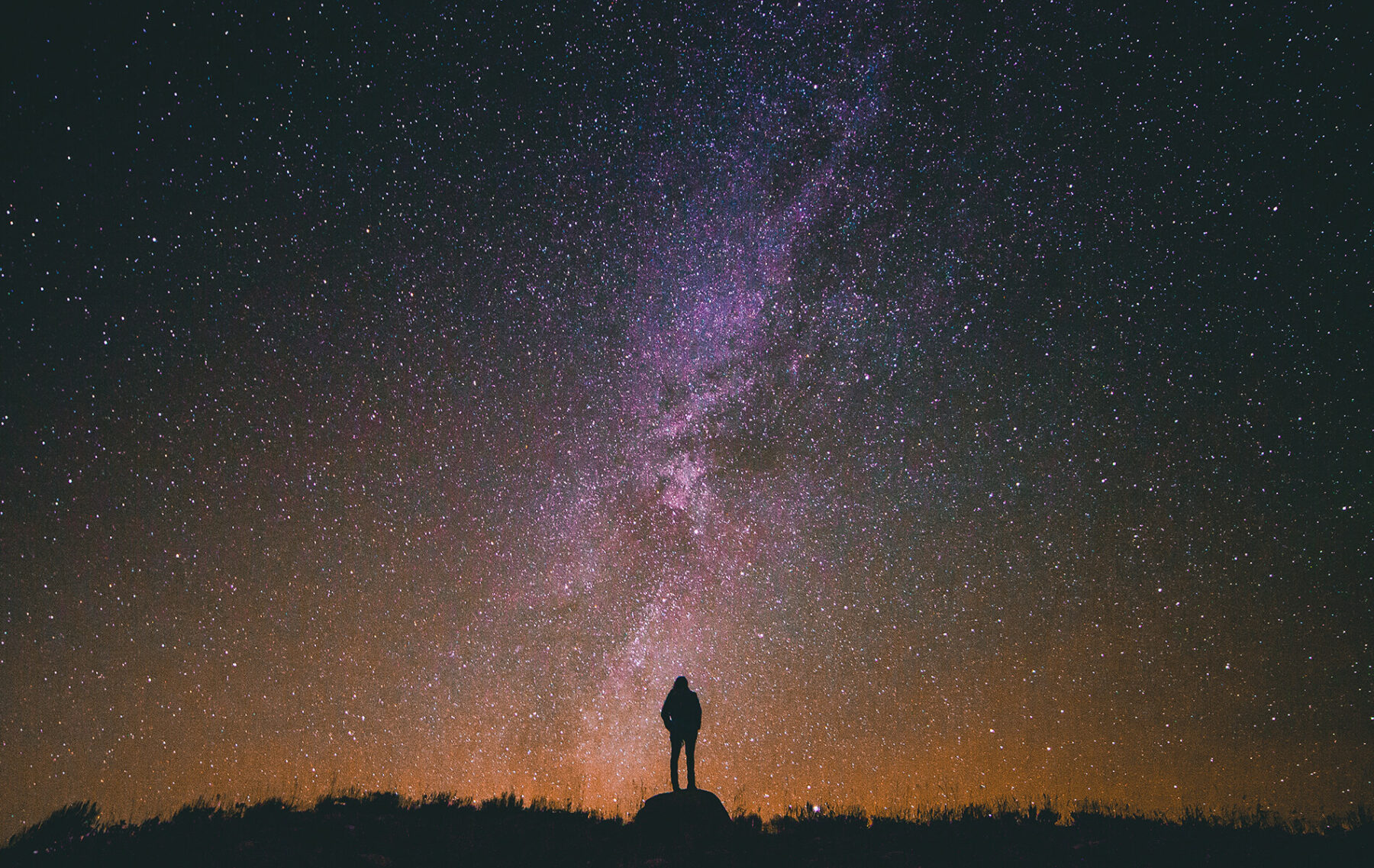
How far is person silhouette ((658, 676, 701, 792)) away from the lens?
806cm

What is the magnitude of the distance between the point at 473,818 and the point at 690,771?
264cm

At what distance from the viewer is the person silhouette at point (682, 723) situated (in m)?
8.06

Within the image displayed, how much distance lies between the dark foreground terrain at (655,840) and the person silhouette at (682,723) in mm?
816

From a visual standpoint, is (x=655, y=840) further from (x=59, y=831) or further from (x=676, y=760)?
(x=59, y=831)

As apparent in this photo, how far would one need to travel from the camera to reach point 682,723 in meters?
8.06

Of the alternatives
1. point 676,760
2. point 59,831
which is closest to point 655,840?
point 676,760

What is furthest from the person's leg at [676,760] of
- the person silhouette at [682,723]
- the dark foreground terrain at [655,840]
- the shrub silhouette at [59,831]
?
the shrub silhouette at [59,831]

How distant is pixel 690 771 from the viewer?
8.11 m

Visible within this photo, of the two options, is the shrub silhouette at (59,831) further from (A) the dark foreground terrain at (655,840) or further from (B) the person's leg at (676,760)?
(B) the person's leg at (676,760)

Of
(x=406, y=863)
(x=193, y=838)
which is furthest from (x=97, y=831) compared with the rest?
(x=406, y=863)

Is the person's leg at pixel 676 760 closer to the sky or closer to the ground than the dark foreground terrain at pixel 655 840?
closer to the sky

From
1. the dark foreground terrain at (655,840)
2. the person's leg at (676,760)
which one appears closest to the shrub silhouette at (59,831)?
the dark foreground terrain at (655,840)

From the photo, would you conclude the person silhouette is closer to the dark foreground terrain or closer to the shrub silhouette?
the dark foreground terrain

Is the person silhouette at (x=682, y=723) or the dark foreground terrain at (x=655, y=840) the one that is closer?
the dark foreground terrain at (x=655, y=840)
